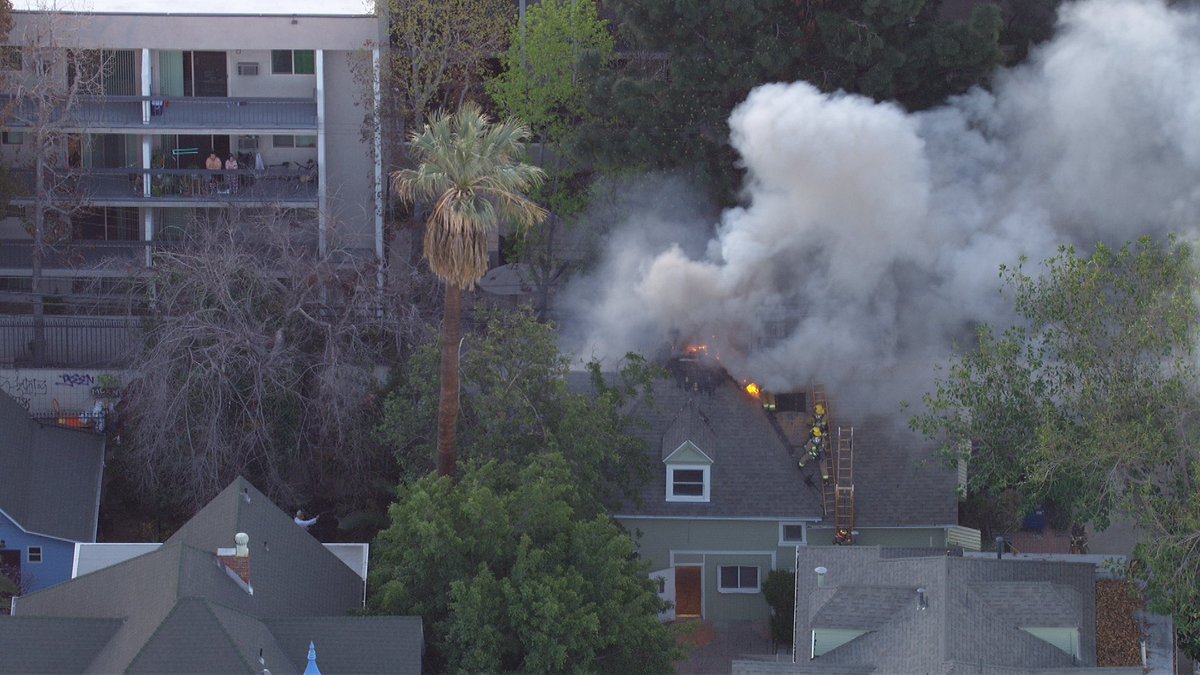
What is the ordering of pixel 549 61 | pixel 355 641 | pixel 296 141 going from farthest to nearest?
pixel 296 141
pixel 549 61
pixel 355 641

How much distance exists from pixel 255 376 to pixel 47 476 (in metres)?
4.47

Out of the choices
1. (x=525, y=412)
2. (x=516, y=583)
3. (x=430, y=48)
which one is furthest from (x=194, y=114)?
(x=516, y=583)

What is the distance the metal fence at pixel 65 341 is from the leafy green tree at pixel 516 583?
1336 centimetres

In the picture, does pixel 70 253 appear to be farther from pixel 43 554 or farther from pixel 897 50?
pixel 897 50

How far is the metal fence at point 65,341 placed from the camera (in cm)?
4375

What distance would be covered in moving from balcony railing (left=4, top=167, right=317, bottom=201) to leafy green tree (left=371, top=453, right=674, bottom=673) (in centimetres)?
1568

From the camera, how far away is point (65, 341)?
4441 centimetres

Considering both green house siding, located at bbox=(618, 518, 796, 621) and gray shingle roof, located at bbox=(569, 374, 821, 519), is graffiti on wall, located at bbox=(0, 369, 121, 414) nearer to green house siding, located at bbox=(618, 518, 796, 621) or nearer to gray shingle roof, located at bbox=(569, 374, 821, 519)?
gray shingle roof, located at bbox=(569, 374, 821, 519)

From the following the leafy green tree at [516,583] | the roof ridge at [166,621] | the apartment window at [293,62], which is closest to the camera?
the roof ridge at [166,621]

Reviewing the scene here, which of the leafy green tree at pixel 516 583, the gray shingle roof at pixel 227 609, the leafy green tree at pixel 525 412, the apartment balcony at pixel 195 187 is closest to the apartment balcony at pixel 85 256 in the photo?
the apartment balcony at pixel 195 187

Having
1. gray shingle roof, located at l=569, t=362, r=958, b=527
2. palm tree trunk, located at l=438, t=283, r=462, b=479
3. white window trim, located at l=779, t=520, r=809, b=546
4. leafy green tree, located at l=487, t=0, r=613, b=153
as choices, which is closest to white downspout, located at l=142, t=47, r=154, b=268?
leafy green tree, located at l=487, t=0, r=613, b=153

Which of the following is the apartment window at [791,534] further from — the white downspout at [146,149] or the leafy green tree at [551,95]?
the white downspout at [146,149]

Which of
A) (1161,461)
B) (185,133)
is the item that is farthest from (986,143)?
(185,133)

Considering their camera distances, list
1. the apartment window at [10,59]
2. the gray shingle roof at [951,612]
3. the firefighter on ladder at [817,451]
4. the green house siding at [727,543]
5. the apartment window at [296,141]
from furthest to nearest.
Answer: the apartment window at [296,141], the apartment window at [10,59], the firefighter on ladder at [817,451], the green house siding at [727,543], the gray shingle roof at [951,612]
